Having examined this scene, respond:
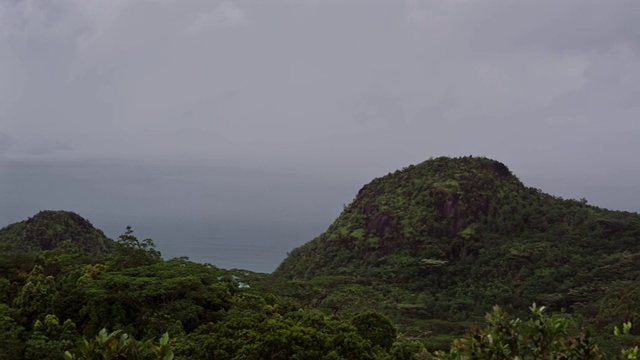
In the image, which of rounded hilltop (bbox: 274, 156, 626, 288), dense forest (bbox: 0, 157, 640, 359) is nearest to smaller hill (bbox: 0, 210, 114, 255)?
dense forest (bbox: 0, 157, 640, 359)

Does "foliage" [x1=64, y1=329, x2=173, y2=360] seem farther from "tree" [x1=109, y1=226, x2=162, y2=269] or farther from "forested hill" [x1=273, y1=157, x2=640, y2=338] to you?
"forested hill" [x1=273, y1=157, x2=640, y2=338]

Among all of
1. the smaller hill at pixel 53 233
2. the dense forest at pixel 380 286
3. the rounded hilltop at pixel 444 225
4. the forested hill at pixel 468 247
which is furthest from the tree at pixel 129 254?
the rounded hilltop at pixel 444 225

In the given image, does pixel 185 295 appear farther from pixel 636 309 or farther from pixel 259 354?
pixel 636 309

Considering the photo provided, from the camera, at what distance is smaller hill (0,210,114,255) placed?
39.3 meters

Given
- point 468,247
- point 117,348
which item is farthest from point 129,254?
point 468,247

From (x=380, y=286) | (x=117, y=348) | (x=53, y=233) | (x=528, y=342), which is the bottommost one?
(x=380, y=286)

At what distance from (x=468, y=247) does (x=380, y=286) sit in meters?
10.2

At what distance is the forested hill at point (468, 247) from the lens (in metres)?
35.8

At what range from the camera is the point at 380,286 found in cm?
3853

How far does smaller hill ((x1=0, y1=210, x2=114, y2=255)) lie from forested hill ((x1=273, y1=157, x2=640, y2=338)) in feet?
51.3

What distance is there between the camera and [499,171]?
53125mm

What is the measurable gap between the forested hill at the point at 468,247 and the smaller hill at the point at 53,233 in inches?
616

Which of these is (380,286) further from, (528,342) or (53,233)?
(528,342)

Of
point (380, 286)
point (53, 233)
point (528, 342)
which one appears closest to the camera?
point (528, 342)
